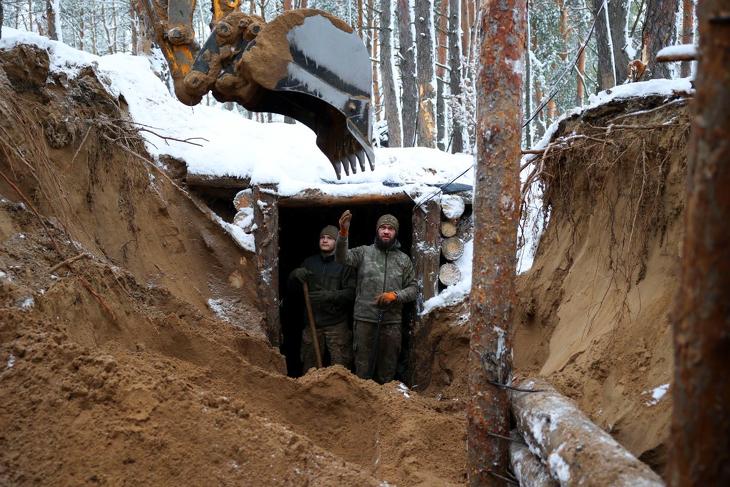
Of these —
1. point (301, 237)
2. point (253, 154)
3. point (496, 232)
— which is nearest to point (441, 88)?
point (301, 237)

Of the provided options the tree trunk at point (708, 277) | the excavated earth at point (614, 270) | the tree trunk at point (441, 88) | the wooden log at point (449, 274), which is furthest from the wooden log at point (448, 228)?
the tree trunk at point (441, 88)

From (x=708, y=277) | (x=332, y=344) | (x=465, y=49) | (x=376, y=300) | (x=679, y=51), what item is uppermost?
(x=465, y=49)

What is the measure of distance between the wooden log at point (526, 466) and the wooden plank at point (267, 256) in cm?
508

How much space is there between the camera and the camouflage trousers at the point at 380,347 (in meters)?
9.26

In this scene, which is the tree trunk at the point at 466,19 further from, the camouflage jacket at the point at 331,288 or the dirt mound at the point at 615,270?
the dirt mound at the point at 615,270

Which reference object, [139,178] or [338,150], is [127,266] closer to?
[139,178]

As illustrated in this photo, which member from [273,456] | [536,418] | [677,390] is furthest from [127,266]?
[677,390]

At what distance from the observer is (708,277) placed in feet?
5.79

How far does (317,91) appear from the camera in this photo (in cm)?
535

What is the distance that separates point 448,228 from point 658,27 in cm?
368

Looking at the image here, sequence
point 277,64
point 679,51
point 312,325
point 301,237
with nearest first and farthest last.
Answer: point 679,51, point 277,64, point 312,325, point 301,237

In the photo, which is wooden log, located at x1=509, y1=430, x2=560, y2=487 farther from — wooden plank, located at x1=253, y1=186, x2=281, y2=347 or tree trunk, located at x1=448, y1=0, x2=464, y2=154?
tree trunk, located at x1=448, y1=0, x2=464, y2=154

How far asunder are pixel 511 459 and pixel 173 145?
21.3 feet

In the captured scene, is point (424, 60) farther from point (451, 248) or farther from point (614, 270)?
point (614, 270)
